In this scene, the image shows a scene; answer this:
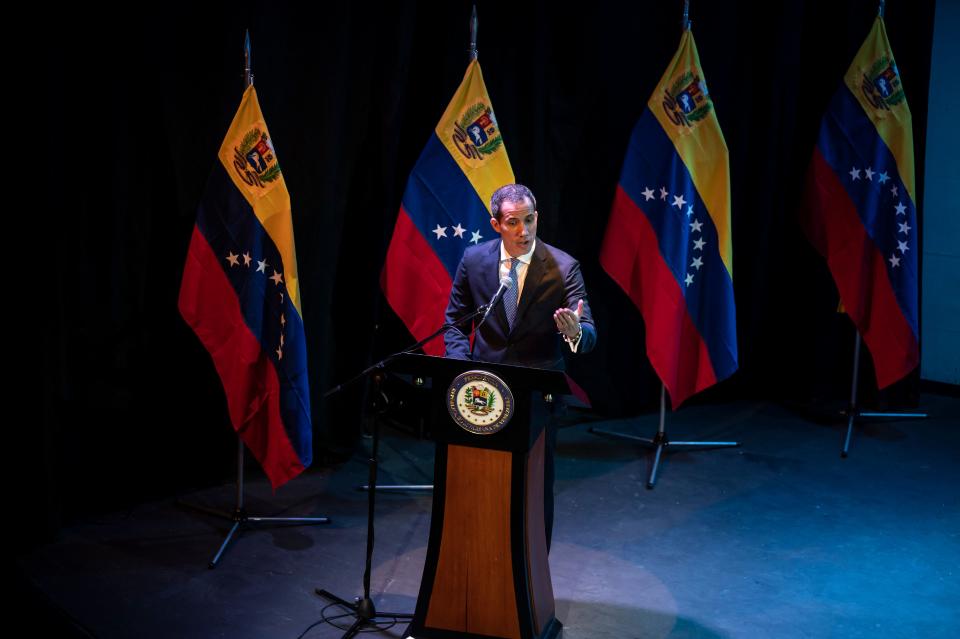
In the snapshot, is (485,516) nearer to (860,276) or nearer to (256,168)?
(256,168)

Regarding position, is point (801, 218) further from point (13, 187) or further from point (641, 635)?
point (13, 187)

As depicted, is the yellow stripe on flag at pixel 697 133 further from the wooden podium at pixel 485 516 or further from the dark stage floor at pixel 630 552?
the wooden podium at pixel 485 516

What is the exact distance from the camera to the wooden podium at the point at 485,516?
3.43 m

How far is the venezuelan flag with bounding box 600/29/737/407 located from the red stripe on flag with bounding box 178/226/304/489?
205cm

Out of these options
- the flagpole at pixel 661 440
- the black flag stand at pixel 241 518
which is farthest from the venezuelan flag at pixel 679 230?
the black flag stand at pixel 241 518

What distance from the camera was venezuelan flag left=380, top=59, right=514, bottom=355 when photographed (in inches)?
209

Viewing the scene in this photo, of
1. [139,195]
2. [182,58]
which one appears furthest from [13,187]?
[182,58]

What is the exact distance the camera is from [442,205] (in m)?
5.32

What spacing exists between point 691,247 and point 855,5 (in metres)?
2.22

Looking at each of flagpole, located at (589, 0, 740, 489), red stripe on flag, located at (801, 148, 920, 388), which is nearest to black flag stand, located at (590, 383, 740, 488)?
flagpole, located at (589, 0, 740, 489)

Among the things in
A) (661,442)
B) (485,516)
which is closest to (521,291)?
(485,516)

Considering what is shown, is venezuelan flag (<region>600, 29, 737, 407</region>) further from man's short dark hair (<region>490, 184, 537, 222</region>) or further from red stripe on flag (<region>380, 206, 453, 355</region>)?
man's short dark hair (<region>490, 184, 537, 222</region>)

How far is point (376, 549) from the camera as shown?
4.63 meters

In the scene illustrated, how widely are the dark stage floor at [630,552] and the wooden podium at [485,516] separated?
420mm
